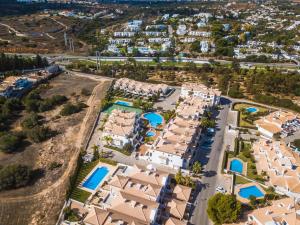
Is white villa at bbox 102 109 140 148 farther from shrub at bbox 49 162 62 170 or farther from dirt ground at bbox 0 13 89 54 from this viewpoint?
dirt ground at bbox 0 13 89 54

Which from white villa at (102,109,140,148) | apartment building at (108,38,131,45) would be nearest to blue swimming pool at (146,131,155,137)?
white villa at (102,109,140,148)

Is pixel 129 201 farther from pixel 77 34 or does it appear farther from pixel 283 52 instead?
pixel 77 34

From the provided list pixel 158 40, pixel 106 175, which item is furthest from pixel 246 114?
pixel 158 40

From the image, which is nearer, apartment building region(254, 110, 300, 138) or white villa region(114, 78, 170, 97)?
apartment building region(254, 110, 300, 138)

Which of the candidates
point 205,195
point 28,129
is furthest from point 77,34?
point 205,195

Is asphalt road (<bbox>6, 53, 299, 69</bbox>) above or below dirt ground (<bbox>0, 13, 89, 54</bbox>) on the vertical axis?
below

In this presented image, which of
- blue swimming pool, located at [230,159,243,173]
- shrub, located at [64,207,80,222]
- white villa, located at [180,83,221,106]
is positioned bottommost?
shrub, located at [64,207,80,222]

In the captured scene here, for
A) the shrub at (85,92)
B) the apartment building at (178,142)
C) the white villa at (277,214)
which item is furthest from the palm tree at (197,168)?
the shrub at (85,92)
